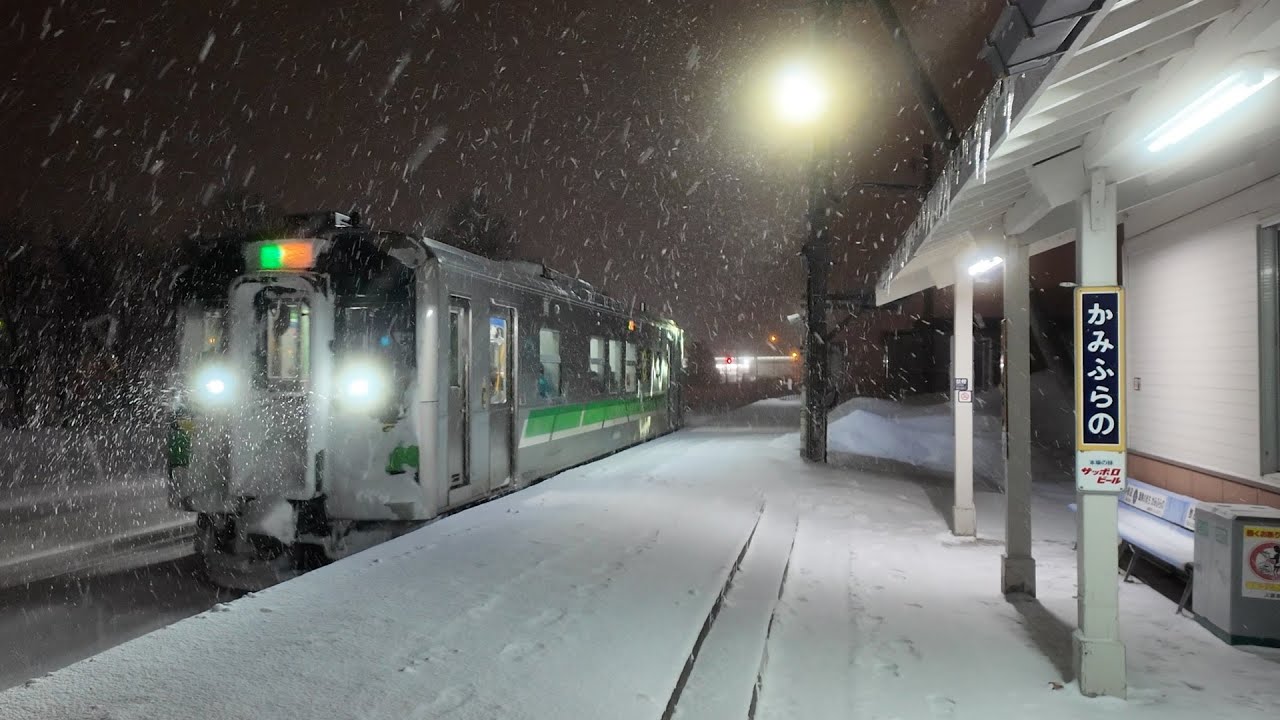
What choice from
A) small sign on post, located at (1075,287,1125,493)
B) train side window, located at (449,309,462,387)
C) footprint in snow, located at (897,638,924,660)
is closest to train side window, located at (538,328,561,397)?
train side window, located at (449,309,462,387)

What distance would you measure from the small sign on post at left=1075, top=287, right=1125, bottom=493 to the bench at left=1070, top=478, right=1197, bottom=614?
2.26 metres

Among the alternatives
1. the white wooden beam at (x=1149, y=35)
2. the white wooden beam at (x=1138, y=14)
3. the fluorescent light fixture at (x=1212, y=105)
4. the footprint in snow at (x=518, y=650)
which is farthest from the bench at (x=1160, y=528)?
the footprint in snow at (x=518, y=650)

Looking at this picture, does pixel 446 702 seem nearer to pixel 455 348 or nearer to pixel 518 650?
pixel 518 650

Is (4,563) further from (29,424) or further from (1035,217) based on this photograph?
(29,424)

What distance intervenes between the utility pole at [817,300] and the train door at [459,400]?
7610 mm

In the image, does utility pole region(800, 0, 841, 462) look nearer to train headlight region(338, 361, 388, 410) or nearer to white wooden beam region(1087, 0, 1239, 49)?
train headlight region(338, 361, 388, 410)

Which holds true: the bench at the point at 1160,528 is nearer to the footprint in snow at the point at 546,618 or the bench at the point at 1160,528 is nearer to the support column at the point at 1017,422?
the support column at the point at 1017,422

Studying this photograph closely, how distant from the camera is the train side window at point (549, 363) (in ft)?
38.2

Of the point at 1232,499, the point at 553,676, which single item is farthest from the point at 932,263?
the point at 553,676

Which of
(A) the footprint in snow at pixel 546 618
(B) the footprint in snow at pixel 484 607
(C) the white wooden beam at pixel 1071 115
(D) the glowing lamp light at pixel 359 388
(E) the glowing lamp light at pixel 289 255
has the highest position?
(C) the white wooden beam at pixel 1071 115

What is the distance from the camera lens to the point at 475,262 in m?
9.43

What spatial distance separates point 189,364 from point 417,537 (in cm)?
276

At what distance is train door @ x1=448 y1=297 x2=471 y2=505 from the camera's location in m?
8.73

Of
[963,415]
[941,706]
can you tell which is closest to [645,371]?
[963,415]
